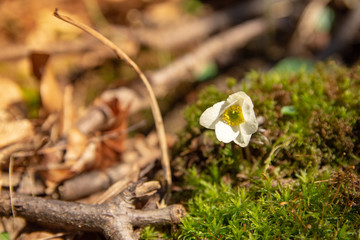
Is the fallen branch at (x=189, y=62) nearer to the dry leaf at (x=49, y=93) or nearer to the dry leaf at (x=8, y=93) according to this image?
the dry leaf at (x=49, y=93)

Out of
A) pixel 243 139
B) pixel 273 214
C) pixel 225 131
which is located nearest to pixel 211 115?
pixel 225 131

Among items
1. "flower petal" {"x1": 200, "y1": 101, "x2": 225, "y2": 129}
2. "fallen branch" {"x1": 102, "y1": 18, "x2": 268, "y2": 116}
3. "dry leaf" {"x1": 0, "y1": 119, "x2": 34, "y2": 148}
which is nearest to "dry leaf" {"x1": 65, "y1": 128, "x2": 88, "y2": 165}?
"dry leaf" {"x1": 0, "y1": 119, "x2": 34, "y2": 148}

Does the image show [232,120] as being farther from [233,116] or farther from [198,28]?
[198,28]

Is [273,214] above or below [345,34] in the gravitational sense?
below

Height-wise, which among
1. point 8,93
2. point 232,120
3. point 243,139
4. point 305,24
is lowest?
point 8,93

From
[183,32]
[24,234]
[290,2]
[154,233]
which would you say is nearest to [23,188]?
[24,234]

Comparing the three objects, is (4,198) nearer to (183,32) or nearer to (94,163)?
(94,163)

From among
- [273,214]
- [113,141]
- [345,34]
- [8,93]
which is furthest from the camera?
[345,34]

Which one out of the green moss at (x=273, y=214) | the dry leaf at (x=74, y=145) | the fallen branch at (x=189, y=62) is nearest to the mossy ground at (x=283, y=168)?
the green moss at (x=273, y=214)
